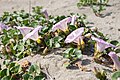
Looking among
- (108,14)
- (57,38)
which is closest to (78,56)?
(57,38)

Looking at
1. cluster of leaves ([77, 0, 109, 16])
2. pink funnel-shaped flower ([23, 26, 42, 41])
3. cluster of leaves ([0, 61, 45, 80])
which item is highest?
pink funnel-shaped flower ([23, 26, 42, 41])

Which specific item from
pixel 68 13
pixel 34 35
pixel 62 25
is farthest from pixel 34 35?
pixel 68 13

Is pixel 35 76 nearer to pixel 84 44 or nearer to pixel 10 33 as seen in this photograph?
pixel 84 44

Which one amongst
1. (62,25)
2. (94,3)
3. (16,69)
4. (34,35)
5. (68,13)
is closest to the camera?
(16,69)

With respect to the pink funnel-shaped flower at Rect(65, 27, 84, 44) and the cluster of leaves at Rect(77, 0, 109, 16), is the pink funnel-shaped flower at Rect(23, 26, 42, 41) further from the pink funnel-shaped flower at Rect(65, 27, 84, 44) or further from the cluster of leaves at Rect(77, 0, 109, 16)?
the cluster of leaves at Rect(77, 0, 109, 16)

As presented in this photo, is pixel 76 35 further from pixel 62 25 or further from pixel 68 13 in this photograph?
pixel 68 13

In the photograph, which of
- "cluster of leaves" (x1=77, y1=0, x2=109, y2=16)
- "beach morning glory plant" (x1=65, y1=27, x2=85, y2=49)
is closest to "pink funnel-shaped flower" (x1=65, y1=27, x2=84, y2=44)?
"beach morning glory plant" (x1=65, y1=27, x2=85, y2=49)

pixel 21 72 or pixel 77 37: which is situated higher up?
pixel 77 37
